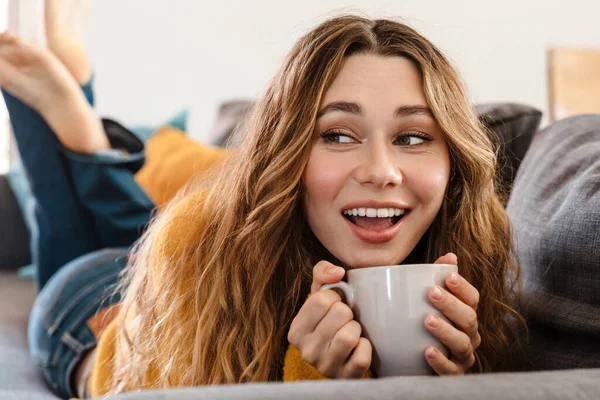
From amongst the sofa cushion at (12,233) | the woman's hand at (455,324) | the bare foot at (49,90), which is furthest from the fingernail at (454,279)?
the sofa cushion at (12,233)

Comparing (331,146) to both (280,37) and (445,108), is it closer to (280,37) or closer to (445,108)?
(445,108)

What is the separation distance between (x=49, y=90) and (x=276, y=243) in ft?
2.66

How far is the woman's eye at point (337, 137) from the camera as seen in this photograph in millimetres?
838

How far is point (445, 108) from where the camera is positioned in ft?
2.87

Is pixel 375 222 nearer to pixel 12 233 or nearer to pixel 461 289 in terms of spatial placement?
pixel 461 289

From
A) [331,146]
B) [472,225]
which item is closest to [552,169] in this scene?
[472,225]

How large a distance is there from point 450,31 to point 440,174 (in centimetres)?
234

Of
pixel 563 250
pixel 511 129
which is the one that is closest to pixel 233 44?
pixel 511 129

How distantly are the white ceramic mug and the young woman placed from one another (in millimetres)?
23

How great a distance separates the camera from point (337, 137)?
850 mm

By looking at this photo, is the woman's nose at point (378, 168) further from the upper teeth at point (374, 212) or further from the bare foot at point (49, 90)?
the bare foot at point (49, 90)

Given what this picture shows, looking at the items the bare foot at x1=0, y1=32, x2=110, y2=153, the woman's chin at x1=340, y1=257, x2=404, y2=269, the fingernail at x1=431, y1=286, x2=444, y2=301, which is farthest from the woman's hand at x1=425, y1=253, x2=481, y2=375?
the bare foot at x1=0, y1=32, x2=110, y2=153

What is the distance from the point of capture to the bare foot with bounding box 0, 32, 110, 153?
4.73 feet

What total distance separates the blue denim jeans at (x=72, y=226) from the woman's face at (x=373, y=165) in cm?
63
